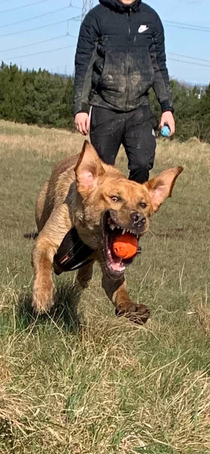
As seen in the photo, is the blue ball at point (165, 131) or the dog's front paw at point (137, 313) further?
the blue ball at point (165, 131)

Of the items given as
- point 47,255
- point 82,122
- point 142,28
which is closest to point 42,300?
point 47,255

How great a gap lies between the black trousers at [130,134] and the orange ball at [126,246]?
2.29m

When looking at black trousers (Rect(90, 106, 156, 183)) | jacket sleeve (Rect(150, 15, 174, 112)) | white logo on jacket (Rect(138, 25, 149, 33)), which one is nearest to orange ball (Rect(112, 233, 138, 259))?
black trousers (Rect(90, 106, 156, 183))

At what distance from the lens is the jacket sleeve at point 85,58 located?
6.44 m

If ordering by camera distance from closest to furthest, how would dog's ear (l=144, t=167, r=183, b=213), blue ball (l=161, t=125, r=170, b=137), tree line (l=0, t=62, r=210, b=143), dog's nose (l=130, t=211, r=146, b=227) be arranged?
dog's nose (l=130, t=211, r=146, b=227) → dog's ear (l=144, t=167, r=183, b=213) → blue ball (l=161, t=125, r=170, b=137) → tree line (l=0, t=62, r=210, b=143)

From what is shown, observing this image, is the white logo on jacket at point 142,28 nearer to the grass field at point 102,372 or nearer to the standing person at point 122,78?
the standing person at point 122,78

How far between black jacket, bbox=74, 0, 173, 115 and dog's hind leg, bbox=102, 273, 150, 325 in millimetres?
1807

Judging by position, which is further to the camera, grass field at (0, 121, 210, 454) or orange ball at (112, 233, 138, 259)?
orange ball at (112, 233, 138, 259)

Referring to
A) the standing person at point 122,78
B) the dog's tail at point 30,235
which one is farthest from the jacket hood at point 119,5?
the dog's tail at point 30,235

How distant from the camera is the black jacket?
6461 mm

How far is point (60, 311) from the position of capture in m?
5.52

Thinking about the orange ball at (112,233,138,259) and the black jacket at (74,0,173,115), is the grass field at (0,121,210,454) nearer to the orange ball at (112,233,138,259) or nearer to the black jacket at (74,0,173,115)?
the orange ball at (112,233,138,259)

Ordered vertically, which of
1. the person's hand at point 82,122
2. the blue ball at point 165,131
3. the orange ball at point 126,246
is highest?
the orange ball at point 126,246

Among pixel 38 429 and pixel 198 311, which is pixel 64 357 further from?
pixel 198 311
